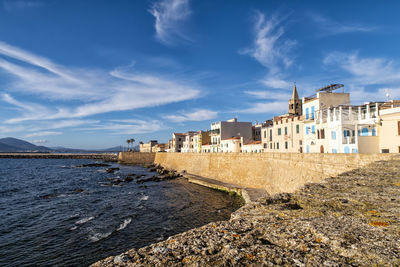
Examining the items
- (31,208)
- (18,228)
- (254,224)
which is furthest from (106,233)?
(254,224)

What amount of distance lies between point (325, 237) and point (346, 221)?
1058mm

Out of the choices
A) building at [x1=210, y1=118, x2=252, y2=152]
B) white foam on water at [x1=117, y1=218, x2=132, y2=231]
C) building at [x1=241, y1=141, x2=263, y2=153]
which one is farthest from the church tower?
white foam on water at [x1=117, y1=218, x2=132, y2=231]

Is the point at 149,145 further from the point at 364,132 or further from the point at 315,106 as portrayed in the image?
the point at 364,132

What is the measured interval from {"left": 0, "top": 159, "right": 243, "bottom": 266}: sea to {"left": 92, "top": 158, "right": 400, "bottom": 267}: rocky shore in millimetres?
12538

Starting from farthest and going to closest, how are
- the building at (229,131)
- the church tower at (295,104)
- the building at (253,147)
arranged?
the building at (229,131) → the church tower at (295,104) → the building at (253,147)

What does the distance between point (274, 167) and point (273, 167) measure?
271 millimetres

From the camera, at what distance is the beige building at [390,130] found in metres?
20.3

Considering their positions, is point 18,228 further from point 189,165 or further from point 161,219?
point 189,165

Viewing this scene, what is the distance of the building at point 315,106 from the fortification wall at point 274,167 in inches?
289

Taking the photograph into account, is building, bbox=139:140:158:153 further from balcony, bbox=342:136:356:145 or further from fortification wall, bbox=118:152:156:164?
balcony, bbox=342:136:356:145

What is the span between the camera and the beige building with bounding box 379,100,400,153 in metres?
20.3

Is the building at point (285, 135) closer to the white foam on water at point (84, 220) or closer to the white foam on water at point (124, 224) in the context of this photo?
the white foam on water at point (124, 224)

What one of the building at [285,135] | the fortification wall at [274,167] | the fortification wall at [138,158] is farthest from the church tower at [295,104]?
the fortification wall at [138,158]

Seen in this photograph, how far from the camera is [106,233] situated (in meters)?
17.5
